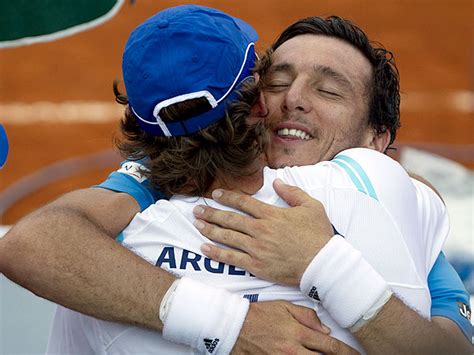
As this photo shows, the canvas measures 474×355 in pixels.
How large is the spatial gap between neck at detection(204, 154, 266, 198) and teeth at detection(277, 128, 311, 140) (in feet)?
1.43

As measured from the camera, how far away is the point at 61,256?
1835 mm

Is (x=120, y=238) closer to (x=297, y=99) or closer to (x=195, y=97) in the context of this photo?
(x=195, y=97)

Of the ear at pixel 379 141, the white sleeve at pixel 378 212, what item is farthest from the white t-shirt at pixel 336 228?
the ear at pixel 379 141

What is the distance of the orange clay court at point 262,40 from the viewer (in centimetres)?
720

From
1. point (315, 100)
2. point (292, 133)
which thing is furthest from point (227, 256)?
point (315, 100)

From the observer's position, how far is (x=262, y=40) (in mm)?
7152

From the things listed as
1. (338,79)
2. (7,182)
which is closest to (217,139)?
(338,79)

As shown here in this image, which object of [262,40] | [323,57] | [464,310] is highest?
[323,57]

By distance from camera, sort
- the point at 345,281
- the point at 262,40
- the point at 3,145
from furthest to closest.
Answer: the point at 262,40 < the point at 3,145 < the point at 345,281

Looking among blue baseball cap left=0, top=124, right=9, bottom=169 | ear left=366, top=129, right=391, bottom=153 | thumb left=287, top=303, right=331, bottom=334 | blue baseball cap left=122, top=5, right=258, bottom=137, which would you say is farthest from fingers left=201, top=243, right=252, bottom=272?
ear left=366, top=129, right=391, bottom=153

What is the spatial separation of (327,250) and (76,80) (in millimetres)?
5806

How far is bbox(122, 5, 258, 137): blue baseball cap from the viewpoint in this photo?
1833 millimetres

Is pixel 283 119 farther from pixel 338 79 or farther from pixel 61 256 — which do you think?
pixel 61 256

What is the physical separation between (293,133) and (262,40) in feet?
15.9
